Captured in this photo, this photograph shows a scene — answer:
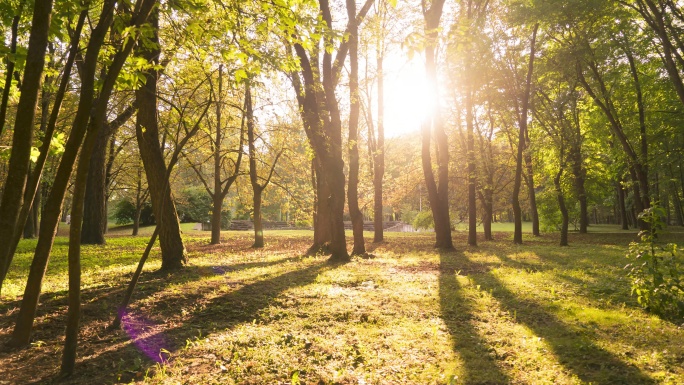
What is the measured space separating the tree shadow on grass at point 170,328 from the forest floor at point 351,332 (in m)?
0.02

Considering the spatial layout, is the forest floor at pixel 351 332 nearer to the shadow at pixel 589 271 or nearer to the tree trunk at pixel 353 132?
the shadow at pixel 589 271

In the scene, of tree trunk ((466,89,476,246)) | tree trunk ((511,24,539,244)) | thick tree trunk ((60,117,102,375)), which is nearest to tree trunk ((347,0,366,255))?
tree trunk ((466,89,476,246))

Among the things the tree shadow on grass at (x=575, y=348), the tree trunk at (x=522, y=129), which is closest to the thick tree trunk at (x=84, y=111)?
the tree shadow on grass at (x=575, y=348)

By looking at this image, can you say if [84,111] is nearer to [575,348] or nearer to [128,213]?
[575,348]

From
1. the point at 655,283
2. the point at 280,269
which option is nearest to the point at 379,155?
the point at 280,269

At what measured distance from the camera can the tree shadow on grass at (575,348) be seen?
400 centimetres

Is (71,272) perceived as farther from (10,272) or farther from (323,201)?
(323,201)

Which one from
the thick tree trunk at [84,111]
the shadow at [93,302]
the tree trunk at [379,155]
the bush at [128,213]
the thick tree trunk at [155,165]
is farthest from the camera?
the bush at [128,213]

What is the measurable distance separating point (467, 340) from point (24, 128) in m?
5.23

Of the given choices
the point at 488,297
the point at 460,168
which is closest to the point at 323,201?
the point at 488,297

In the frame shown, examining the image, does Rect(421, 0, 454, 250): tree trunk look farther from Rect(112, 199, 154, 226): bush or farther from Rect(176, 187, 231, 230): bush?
Rect(112, 199, 154, 226): bush

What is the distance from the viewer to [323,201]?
47.6 ft

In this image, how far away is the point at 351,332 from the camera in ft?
18.0

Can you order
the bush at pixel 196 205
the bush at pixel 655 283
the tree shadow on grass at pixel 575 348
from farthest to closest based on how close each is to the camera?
1. the bush at pixel 196 205
2. the bush at pixel 655 283
3. the tree shadow on grass at pixel 575 348
